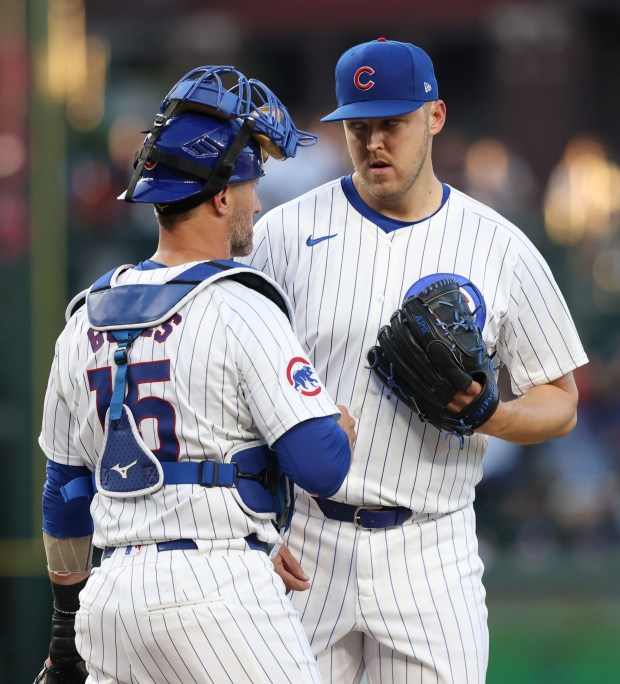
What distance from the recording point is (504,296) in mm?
3418

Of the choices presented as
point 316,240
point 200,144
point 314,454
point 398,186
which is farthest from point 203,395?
point 398,186

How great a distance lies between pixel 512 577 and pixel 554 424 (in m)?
3.20

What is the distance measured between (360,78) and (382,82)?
7 cm

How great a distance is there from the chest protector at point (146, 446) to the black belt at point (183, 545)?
60 mm

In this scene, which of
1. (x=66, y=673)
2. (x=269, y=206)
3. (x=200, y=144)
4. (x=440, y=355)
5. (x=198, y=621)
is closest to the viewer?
(x=198, y=621)

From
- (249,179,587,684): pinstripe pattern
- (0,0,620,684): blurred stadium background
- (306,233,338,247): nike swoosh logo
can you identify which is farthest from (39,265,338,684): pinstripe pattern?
(0,0,620,684): blurred stadium background

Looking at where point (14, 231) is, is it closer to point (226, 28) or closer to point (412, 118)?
point (412, 118)

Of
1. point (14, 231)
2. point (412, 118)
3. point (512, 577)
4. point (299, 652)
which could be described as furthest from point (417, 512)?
point (14, 231)

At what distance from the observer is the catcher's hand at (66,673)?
3.21 metres

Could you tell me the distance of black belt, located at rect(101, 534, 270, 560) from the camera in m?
2.73

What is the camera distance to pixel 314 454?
2.73 meters

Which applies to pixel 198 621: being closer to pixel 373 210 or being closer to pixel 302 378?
pixel 302 378

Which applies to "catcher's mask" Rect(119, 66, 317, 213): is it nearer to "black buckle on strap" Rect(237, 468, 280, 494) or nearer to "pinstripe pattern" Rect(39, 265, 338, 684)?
"pinstripe pattern" Rect(39, 265, 338, 684)

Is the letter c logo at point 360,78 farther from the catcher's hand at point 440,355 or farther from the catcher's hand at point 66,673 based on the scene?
the catcher's hand at point 66,673
